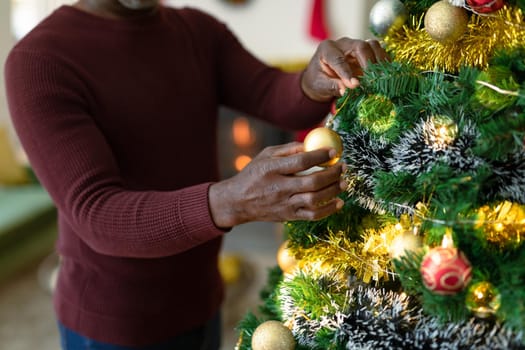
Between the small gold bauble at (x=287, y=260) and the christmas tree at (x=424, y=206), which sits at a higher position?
the christmas tree at (x=424, y=206)

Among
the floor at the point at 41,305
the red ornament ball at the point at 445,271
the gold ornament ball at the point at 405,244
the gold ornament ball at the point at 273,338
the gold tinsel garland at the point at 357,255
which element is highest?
the red ornament ball at the point at 445,271

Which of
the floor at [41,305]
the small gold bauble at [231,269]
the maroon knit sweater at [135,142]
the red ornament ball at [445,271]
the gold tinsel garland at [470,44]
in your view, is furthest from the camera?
the small gold bauble at [231,269]

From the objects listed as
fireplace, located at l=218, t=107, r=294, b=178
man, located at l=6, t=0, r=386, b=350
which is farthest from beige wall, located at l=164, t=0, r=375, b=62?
man, located at l=6, t=0, r=386, b=350

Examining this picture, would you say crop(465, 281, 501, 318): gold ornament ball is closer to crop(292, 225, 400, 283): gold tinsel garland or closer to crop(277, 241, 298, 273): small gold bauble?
crop(292, 225, 400, 283): gold tinsel garland

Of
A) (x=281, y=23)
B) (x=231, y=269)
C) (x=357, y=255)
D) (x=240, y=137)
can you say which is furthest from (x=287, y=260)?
(x=281, y=23)

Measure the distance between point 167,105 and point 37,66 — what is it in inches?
8.9

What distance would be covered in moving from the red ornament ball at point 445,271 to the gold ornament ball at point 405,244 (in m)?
0.05

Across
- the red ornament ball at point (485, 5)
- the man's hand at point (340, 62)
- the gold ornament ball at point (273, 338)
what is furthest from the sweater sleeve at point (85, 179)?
the red ornament ball at point (485, 5)

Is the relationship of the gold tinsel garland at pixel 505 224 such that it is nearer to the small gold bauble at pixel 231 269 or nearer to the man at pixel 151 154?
the man at pixel 151 154

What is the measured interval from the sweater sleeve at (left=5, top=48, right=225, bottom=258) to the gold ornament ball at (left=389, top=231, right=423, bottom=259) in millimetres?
215

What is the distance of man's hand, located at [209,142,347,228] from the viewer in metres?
0.64

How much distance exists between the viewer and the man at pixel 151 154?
2.39 ft

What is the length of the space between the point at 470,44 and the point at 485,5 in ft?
0.23

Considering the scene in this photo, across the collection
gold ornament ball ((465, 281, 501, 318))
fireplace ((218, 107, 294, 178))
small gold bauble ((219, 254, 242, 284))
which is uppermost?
gold ornament ball ((465, 281, 501, 318))
